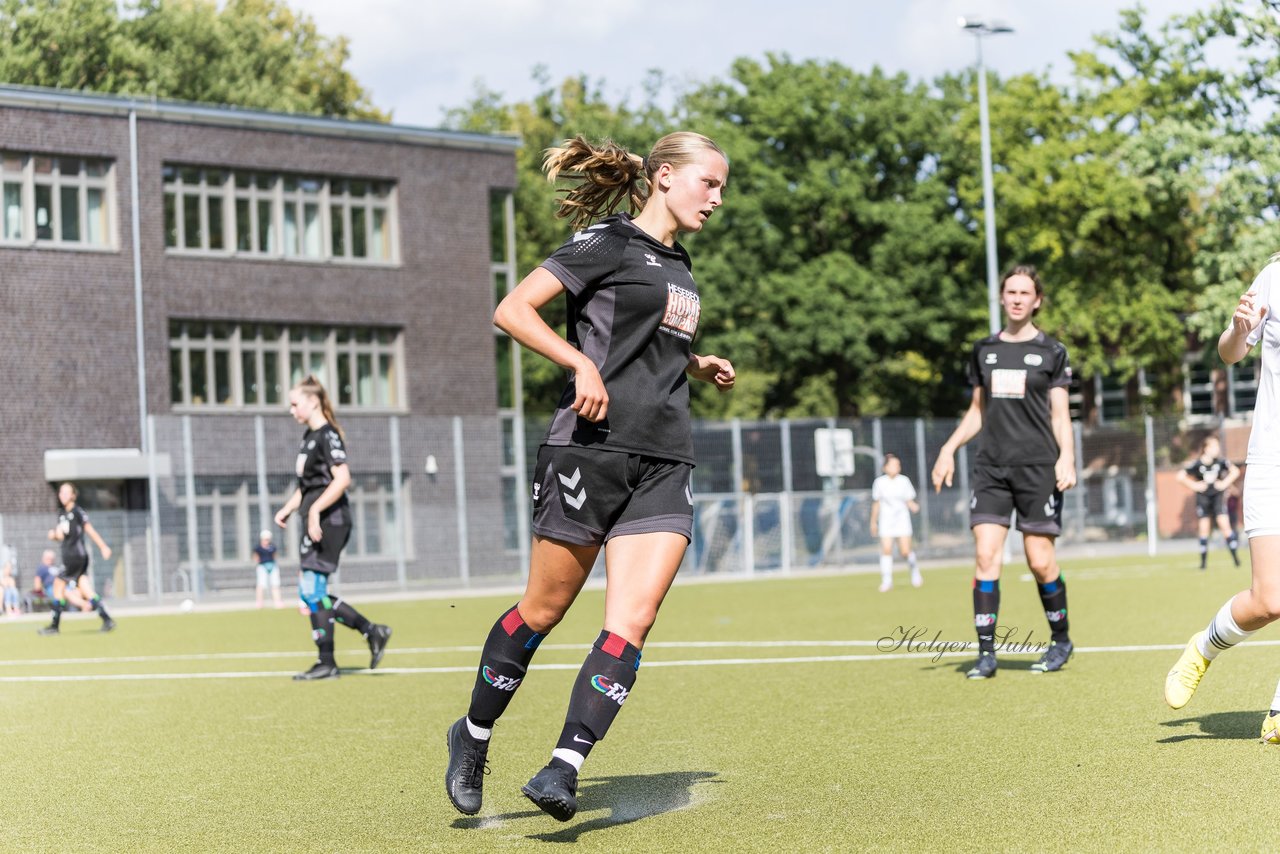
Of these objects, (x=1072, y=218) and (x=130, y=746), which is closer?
(x=130, y=746)

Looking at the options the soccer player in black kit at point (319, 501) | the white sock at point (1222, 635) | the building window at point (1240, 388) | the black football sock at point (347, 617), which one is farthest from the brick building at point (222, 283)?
the white sock at point (1222, 635)

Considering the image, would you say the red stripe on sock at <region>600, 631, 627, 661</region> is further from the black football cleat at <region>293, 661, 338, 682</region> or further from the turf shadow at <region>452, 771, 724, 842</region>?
the black football cleat at <region>293, 661, 338, 682</region>

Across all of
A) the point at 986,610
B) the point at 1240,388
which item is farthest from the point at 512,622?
the point at 1240,388

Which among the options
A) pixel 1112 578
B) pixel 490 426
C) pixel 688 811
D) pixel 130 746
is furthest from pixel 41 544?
pixel 688 811

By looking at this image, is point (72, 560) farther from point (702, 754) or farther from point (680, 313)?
point (680, 313)

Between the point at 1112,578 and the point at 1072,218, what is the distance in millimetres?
26921

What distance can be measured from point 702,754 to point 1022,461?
355 centimetres

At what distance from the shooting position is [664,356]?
5.32 metres

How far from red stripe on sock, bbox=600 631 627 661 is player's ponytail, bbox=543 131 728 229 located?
1.47 metres

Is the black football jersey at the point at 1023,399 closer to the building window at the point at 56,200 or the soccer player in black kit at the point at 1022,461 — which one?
the soccer player in black kit at the point at 1022,461

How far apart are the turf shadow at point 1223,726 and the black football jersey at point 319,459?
5.94 meters

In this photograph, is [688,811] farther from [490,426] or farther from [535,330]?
[490,426]

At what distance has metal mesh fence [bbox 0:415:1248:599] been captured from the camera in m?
31.7

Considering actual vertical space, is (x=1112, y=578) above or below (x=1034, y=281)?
below
